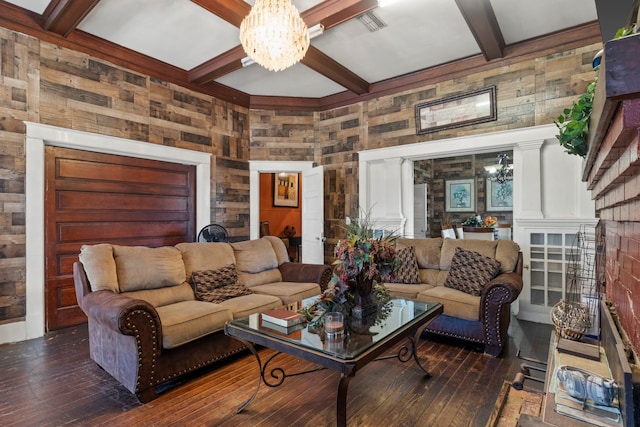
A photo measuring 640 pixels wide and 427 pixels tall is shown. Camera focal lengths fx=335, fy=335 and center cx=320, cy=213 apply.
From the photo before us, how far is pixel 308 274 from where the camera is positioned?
3945mm

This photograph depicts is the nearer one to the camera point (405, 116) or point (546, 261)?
point (546, 261)

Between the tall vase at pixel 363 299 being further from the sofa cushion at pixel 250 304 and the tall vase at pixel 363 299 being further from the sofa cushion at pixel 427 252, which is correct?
the sofa cushion at pixel 427 252

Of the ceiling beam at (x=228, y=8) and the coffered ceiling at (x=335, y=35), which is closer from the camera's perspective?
the ceiling beam at (x=228, y=8)

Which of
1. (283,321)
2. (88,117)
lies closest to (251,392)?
(283,321)

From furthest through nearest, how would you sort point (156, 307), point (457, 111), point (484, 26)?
point (457, 111)
point (484, 26)
point (156, 307)

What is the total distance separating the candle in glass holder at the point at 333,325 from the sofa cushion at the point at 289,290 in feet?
4.41

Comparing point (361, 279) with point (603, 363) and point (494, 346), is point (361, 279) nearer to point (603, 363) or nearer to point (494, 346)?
point (603, 363)

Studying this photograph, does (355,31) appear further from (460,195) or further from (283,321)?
(460,195)

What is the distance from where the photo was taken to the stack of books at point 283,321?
2.11m

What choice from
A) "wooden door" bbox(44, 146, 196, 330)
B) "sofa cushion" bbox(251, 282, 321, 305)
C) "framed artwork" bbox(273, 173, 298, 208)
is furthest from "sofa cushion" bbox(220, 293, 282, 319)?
"framed artwork" bbox(273, 173, 298, 208)

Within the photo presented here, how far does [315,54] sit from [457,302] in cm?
321

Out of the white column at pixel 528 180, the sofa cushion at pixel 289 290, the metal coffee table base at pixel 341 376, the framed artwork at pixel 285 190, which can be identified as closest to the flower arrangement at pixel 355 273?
the metal coffee table base at pixel 341 376

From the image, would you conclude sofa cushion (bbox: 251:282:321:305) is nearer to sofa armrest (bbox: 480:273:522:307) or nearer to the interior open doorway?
the interior open doorway

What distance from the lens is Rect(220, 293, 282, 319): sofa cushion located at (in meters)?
2.85
